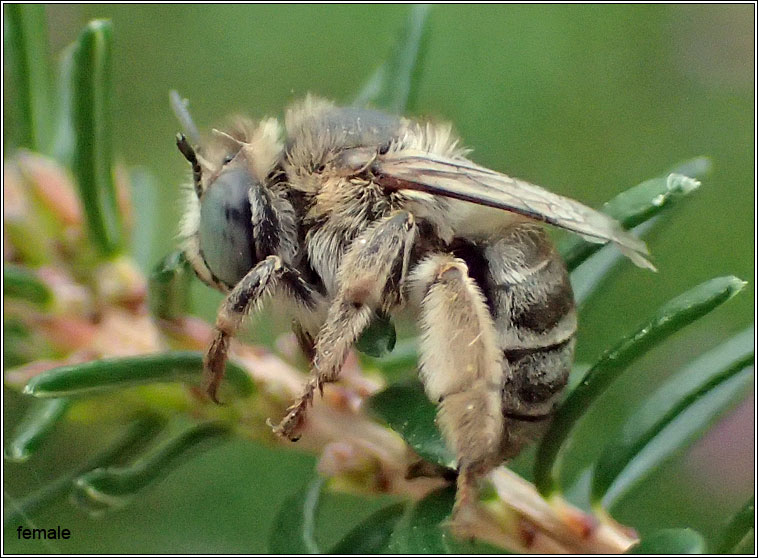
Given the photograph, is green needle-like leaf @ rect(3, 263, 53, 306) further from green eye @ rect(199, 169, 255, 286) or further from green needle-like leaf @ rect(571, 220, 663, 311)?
green needle-like leaf @ rect(571, 220, 663, 311)

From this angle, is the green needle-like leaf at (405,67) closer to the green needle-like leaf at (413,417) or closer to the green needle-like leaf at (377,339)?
the green needle-like leaf at (377,339)

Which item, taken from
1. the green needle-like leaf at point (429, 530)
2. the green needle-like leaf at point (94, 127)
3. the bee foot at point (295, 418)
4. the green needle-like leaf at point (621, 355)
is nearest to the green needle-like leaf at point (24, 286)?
the green needle-like leaf at point (94, 127)

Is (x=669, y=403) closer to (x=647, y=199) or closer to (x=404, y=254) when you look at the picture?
(x=647, y=199)

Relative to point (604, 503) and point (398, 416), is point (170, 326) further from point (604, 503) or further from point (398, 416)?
point (604, 503)

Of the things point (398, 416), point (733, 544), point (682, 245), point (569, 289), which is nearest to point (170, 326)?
point (398, 416)

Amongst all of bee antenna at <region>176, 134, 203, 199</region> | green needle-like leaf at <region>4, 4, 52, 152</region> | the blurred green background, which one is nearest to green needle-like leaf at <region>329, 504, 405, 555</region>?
bee antenna at <region>176, 134, 203, 199</region>

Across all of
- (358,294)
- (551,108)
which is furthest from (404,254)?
(551,108)
